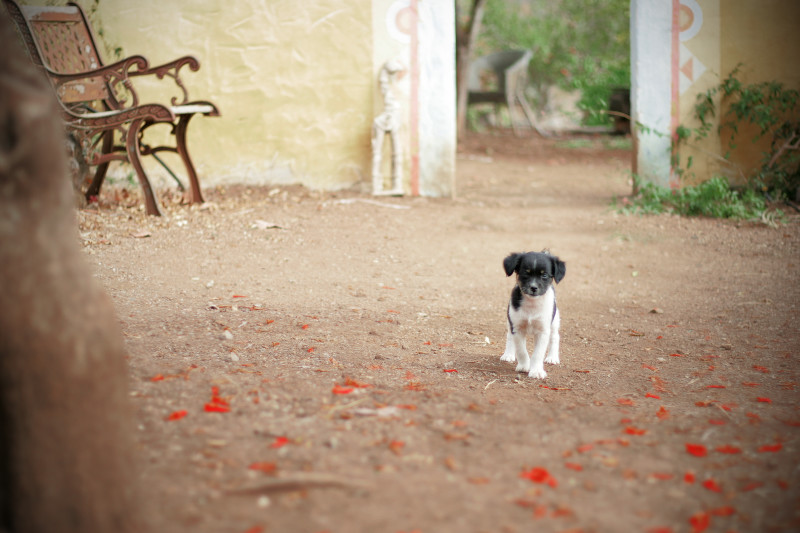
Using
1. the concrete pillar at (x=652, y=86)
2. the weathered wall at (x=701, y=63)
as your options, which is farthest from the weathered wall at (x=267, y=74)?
the weathered wall at (x=701, y=63)

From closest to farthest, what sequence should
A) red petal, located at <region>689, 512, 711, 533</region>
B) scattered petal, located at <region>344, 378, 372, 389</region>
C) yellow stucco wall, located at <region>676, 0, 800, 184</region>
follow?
1. red petal, located at <region>689, 512, 711, 533</region>
2. scattered petal, located at <region>344, 378, 372, 389</region>
3. yellow stucco wall, located at <region>676, 0, 800, 184</region>

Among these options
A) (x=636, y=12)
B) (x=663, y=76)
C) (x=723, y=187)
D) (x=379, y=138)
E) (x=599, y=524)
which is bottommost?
(x=599, y=524)

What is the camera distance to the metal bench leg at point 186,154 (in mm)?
7078

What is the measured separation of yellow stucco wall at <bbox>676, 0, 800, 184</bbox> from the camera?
8.21 meters

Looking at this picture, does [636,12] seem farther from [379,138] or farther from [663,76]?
[379,138]

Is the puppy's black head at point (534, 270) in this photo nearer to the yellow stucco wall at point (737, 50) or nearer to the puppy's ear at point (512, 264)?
the puppy's ear at point (512, 264)

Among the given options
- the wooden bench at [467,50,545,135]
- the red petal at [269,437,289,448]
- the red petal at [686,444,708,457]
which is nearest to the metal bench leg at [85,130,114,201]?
the red petal at [269,437,289,448]

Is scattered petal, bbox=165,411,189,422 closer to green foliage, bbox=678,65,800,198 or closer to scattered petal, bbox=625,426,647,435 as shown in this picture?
scattered petal, bbox=625,426,647,435

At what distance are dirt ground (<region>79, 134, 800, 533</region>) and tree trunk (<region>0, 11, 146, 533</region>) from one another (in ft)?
1.06

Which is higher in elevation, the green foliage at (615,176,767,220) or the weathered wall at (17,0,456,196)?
the weathered wall at (17,0,456,196)

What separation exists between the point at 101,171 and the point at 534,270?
5.16 meters

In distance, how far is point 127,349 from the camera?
3.45 metres

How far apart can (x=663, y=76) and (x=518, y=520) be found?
760cm

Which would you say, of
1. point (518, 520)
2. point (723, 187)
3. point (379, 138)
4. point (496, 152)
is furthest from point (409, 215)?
point (496, 152)
